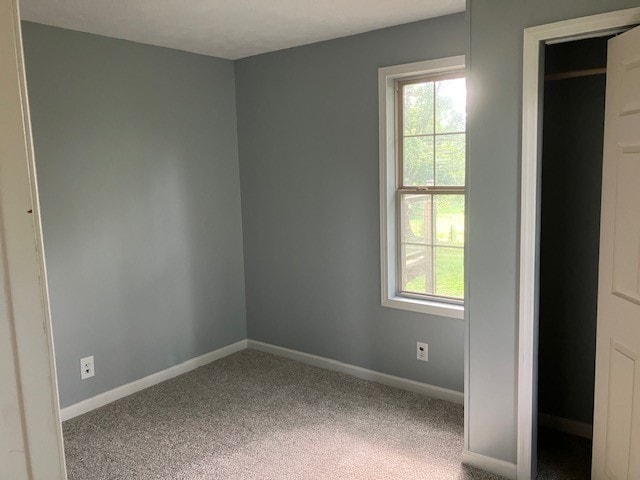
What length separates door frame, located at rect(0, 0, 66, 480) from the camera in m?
0.95

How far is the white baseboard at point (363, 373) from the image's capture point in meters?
3.30

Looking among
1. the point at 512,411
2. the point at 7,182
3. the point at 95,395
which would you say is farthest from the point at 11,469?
the point at 95,395

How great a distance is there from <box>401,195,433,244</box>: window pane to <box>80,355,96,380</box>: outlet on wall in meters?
2.12

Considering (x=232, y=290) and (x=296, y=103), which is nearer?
(x=296, y=103)

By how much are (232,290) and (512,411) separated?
2.40 metres

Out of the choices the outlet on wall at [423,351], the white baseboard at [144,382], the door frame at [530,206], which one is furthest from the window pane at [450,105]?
the white baseboard at [144,382]

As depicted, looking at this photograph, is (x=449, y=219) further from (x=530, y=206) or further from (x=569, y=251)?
(x=530, y=206)

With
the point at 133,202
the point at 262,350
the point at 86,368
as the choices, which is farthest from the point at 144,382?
the point at 133,202

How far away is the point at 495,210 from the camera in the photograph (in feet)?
7.64

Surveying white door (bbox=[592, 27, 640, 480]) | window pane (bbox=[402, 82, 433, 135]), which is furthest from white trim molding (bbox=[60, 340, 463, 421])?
window pane (bbox=[402, 82, 433, 135])

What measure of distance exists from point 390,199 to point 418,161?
296 mm

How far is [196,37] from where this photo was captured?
3.31m

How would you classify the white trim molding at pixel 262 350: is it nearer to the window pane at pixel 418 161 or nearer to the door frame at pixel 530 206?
the door frame at pixel 530 206

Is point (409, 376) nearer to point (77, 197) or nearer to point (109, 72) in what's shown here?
point (77, 197)
